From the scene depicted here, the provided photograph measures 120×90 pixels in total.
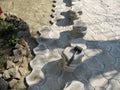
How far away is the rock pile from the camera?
199 inches

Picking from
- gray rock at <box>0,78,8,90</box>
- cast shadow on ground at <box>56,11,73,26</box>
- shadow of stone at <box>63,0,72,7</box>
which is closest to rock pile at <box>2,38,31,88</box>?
gray rock at <box>0,78,8,90</box>

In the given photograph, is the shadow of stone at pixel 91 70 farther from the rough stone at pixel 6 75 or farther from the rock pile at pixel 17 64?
the rough stone at pixel 6 75

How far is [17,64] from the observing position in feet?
17.9

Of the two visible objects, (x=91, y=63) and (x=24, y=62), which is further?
(x=91, y=63)

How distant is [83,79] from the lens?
538 cm

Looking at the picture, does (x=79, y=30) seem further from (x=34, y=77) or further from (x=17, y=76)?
(x=17, y=76)

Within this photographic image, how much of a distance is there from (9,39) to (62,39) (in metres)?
1.40

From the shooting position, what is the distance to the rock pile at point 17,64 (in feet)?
16.6

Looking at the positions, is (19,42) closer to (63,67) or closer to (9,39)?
(9,39)

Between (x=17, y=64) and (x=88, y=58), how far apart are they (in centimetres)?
166

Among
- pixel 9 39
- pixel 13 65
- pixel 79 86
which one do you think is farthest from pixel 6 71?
pixel 79 86

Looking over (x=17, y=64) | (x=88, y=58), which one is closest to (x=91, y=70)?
(x=88, y=58)

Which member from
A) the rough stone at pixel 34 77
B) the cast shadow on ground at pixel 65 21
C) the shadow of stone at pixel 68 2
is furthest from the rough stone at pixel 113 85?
the shadow of stone at pixel 68 2

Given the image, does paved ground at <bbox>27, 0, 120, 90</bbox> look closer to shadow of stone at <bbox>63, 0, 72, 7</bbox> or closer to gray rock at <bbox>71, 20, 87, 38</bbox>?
gray rock at <bbox>71, 20, 87, 38</bbox>
